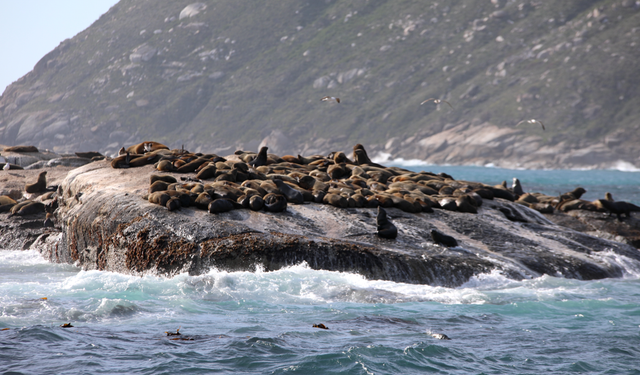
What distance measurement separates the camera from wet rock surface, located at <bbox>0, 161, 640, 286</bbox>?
10.6 meters

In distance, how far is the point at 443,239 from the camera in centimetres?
1181

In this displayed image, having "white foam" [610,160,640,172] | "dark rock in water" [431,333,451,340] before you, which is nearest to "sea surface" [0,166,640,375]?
"dark rock in water" [431,333,451,340]

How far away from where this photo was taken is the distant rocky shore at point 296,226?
10.7m

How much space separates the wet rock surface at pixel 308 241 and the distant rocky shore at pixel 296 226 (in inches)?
1.0

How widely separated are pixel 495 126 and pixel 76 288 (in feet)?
313

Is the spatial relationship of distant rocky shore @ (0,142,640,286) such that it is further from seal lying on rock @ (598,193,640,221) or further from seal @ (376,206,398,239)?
seal lying on rock @ (598,193,640,221)

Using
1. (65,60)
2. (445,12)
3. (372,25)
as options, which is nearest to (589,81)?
(445,12)

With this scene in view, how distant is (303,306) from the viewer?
30.2 feet

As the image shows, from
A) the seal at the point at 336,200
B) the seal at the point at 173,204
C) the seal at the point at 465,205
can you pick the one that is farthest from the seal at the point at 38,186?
the seal at the point at 465,205

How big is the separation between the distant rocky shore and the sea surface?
0.41 m

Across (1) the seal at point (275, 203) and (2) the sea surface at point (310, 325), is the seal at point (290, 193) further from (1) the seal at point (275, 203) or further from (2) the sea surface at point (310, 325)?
(2) the sea surface at point (310, 325)

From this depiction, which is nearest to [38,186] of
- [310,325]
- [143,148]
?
[143,148]

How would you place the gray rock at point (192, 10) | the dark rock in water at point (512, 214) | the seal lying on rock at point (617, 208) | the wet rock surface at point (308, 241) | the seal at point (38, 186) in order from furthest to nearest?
the gray rock at point (192, 10) → the seal at point (38, 186) → the seal lying on rock at point (617, 208) → the dark rock in water at point (512, 214) → the wet rock surface at point (308, 241)

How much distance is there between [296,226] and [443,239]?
2983 millimetres
